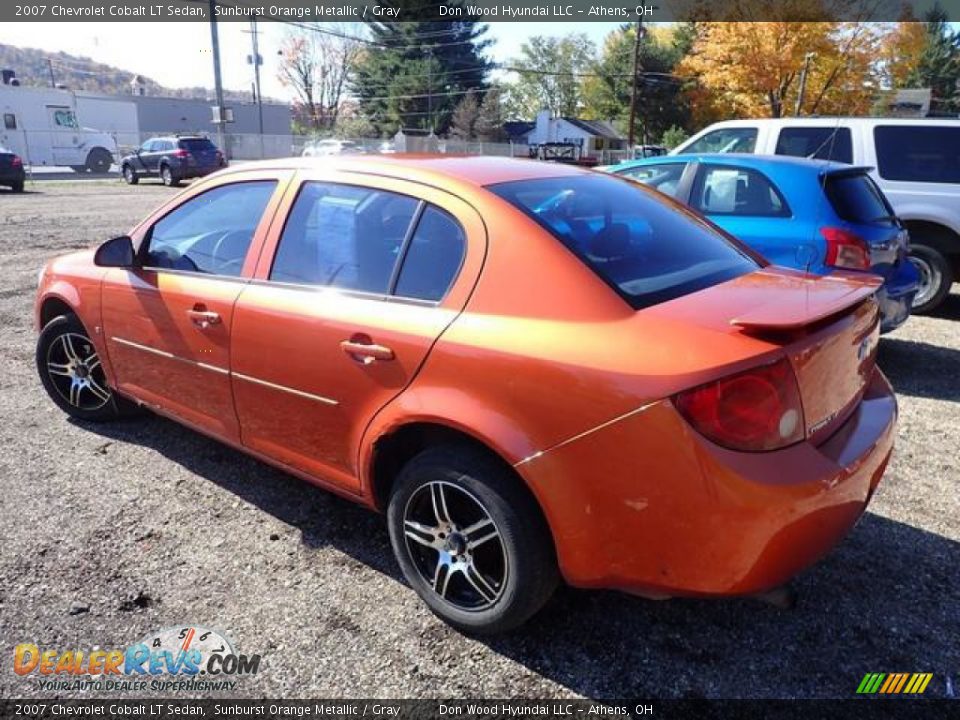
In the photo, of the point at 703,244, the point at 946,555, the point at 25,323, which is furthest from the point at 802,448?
the point at 25,323

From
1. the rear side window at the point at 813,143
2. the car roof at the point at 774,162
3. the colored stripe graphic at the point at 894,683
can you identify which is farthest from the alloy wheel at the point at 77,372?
the rear side window at the point at 813,143

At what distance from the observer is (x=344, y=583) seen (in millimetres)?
2830

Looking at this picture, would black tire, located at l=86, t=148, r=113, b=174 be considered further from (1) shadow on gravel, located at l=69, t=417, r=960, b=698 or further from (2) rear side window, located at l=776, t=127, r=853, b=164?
(1) shadow on gravel, located at l=69, t=417, r=960, b=698

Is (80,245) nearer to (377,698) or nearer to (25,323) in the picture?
(25,323)

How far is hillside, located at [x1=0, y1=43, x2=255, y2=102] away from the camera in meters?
124

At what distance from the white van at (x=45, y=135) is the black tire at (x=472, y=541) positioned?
39831 millimetres

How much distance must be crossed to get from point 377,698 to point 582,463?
3.36 ft

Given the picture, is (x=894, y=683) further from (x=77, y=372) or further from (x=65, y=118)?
(x=65, y=118)

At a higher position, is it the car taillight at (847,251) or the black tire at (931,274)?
the car taillight at (847,251)

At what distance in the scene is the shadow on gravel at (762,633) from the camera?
91.7 inches

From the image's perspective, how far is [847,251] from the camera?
4977mm

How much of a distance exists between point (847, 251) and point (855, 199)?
0.56 metres

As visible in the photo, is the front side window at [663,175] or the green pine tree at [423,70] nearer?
the front side window at [663,175]

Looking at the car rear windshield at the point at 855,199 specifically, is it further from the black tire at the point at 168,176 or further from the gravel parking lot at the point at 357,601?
the black tire at the point at 168,176
